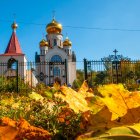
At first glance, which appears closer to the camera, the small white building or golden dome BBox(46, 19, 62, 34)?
golden dome BBox(46, 19, 62, 34)

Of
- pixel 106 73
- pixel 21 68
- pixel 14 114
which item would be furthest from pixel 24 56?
pixel 14 114

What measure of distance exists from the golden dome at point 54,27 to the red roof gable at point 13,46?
175 inches

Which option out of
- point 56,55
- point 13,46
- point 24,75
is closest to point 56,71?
point 56,55

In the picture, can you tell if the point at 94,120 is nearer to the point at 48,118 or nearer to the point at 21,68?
the point at 48,118

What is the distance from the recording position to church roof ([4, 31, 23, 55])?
40197 mm

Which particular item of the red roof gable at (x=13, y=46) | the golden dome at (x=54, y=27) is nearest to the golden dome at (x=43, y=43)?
the golden dome at (x=54, y=27)

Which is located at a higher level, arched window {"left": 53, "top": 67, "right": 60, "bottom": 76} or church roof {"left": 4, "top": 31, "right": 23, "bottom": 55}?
church roof {"left": 4, "top": 31, "right": 23, "bottom": 55}

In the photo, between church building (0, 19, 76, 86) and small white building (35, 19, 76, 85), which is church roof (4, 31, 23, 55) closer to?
church building (0, 19, 76, 86)

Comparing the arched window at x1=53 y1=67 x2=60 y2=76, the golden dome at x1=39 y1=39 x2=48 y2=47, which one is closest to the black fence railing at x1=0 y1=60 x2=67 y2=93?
the arched window at x1=53 y1=67 x2=60 y2=76

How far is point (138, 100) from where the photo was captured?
560 mm

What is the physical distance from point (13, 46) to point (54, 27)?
5.90 metres

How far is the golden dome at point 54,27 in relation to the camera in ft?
142

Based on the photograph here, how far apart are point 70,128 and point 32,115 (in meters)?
0.20

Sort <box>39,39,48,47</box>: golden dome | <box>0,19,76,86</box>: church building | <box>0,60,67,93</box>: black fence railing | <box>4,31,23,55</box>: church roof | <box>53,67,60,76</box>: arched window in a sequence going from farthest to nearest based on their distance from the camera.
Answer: <box>39,39,48,47</box>: golden dome
<box>53,67,60,76</box>: arched window
<box>0,19,76,86</box>: church building
<box>4,31,23,55</box>: church roof
<box>0,60,67,93</box>: black fence railing
